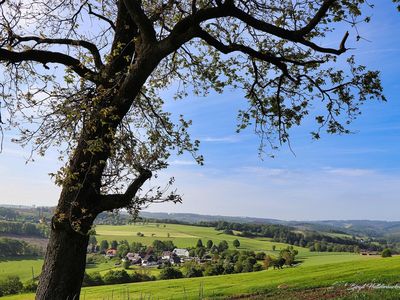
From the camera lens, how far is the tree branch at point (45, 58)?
7.62 meters

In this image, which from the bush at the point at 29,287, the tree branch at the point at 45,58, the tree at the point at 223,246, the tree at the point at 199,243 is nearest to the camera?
the tree branch at the point at 45,58

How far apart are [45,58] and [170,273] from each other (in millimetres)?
71728

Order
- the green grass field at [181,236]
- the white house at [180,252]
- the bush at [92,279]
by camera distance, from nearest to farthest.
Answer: the bush at [92,279] → the white house at [180,252] → the green grass field at [181,236]

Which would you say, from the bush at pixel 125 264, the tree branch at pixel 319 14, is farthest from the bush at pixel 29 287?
the tree branch at pixel 319 14

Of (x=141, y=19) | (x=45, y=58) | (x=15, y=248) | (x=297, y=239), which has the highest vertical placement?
(x=141, y=19)

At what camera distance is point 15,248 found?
98.9 m

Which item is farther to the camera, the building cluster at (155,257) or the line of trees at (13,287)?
the building cluster at (155,257)

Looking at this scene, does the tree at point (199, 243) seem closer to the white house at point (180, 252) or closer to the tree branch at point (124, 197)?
the white house at point (180, 252)

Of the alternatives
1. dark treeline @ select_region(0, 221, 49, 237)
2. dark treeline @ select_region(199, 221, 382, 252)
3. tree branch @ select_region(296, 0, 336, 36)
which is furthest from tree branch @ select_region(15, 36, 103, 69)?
dark treeline @ select_region(199, 221, 382, 252)

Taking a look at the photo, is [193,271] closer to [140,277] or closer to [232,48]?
[140,277]

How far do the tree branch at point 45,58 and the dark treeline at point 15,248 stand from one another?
99.3 metres

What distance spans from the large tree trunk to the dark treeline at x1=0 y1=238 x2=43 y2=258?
326 feet

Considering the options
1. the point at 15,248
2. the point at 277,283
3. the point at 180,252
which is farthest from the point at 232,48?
the point at 15,248

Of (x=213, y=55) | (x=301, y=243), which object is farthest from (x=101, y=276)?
(x=301, y=243)
